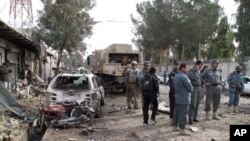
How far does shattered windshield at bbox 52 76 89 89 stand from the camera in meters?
11.0

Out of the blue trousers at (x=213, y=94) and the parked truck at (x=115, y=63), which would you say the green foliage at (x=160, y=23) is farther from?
the blue trousers at (x=213, y=94)

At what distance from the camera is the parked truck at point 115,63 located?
1880 centimetres

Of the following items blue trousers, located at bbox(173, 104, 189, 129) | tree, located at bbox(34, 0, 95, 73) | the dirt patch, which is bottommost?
the dirt patch

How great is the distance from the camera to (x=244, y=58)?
25188 millimetres

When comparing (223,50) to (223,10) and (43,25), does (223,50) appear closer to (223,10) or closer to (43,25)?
(223,10)

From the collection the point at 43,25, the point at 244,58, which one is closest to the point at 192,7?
the point at 244,58

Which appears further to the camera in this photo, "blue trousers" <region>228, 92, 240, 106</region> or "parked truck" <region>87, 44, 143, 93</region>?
"parked truck" <region>87, 44, 143, 93</region>

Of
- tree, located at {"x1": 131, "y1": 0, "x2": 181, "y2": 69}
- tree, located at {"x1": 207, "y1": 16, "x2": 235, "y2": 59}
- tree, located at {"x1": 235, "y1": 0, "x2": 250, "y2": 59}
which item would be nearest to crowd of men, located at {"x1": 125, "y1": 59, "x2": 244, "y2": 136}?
tree, located at {"x1": 235, "y1": 0, "x2": 250, "y2": 59}

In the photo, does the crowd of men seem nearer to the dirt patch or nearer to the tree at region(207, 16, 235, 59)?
the dirt patch

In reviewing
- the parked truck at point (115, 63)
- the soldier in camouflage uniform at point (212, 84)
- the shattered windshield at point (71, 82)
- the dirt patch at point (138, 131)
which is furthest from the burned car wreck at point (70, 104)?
the parked truck at point (115, 63)

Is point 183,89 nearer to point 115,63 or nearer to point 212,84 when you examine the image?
point 212,84

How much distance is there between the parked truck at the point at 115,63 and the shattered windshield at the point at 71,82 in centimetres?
686

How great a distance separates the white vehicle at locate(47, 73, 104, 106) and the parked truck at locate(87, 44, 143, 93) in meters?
7.10

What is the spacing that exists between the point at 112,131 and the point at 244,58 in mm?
18549
